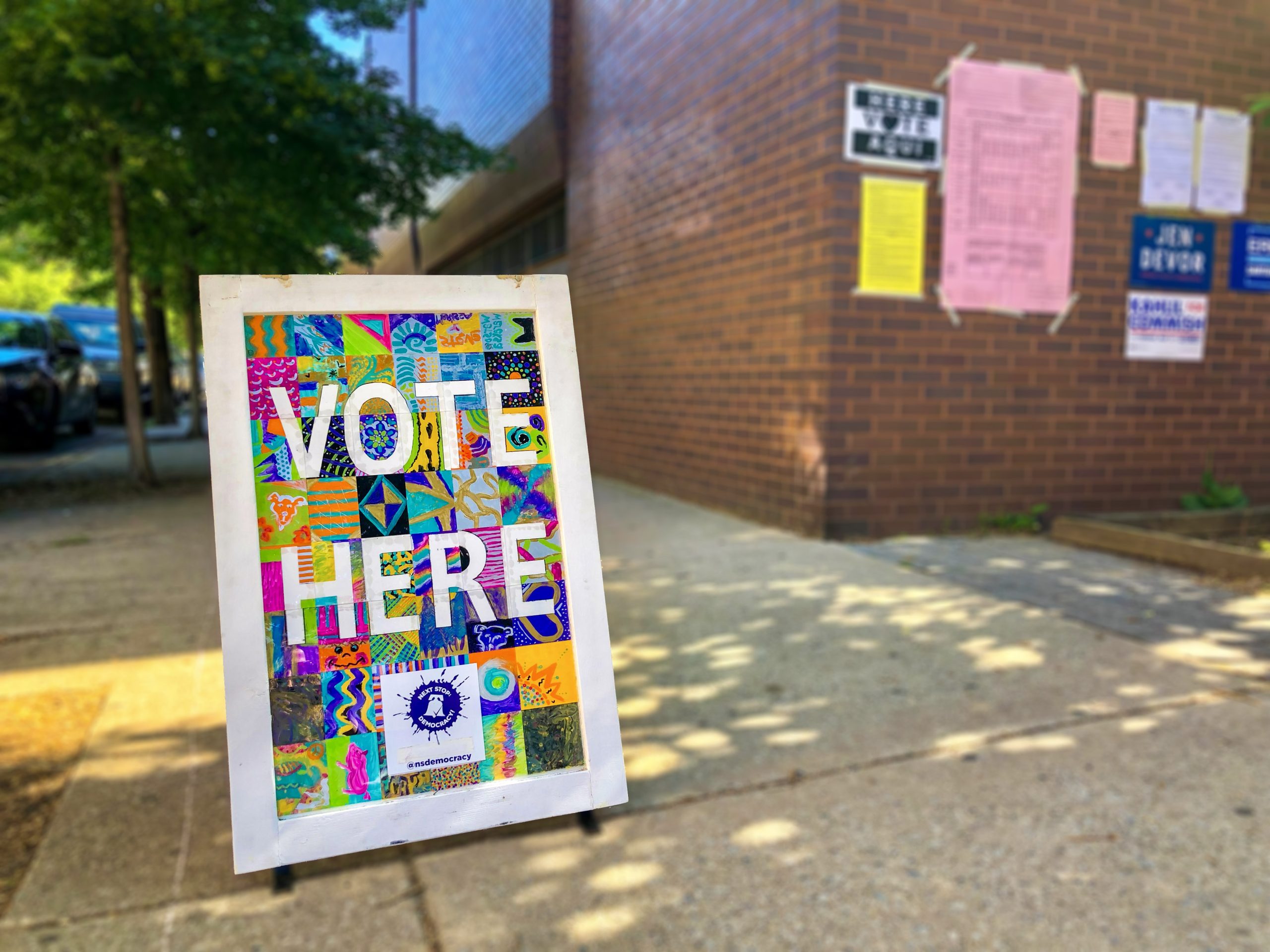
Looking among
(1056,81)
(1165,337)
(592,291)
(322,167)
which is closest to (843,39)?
(1056,81)

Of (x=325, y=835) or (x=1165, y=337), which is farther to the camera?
(x=1165, y=337)

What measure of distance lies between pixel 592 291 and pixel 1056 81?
560 cm

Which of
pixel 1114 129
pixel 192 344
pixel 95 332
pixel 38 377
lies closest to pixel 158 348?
pixel 192 344

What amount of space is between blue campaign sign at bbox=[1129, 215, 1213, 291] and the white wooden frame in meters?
7.38

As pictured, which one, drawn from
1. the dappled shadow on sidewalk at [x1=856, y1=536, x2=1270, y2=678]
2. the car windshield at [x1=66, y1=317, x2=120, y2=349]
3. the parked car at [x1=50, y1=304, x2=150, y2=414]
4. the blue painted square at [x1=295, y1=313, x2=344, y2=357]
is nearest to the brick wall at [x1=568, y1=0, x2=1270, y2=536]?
the dappled shadow on sidewalk at [x1=856, y1=536, x2=1270, y2=678]

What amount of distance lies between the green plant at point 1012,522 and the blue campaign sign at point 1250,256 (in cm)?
259

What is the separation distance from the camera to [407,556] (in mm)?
1249

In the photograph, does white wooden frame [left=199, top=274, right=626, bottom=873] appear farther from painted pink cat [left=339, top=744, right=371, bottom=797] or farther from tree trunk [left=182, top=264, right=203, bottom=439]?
Answer: tree trunk [left=182, top=264, right=203, bottom=439]

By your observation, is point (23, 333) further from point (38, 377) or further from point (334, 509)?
point (334, 509)

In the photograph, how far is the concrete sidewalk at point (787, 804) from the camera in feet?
8.20

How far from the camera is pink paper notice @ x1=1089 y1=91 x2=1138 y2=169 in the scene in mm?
7113

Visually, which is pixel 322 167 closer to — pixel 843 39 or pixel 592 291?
pixel 592 291

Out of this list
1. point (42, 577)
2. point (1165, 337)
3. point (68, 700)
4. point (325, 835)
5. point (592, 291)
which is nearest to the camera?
point (325, 835)

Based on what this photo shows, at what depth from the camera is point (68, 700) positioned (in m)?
4.07
